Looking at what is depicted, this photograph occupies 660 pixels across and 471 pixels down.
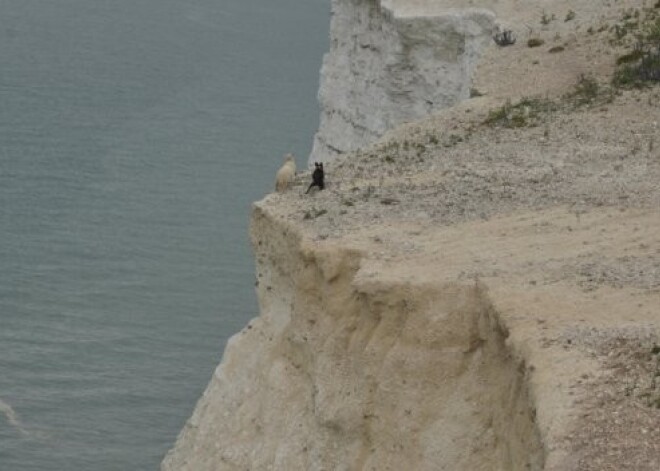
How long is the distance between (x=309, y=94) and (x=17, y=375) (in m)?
46.7

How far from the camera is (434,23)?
43281 millimetres

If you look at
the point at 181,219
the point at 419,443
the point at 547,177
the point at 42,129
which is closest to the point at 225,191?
the point at 181,219

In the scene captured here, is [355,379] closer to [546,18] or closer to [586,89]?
[586,89]

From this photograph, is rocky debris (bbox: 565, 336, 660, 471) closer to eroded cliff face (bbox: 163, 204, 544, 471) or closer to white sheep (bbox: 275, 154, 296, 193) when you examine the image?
eroded cliff face (bbox: 163, 204, 544, 471)

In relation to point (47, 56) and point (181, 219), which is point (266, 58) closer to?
point (47, 56)

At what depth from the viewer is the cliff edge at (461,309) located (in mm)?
18766

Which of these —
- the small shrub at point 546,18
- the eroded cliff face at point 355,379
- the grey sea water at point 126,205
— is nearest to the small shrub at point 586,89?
the small shrub at point 546,18

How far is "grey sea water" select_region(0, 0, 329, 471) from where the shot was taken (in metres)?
51.9

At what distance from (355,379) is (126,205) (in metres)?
48.1

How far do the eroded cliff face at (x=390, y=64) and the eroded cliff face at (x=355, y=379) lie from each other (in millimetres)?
16618

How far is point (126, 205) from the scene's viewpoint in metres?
70.5

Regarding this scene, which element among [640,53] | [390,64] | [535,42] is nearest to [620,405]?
[640,53]

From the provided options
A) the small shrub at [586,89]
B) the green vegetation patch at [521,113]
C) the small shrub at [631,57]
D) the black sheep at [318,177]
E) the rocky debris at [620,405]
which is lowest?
the rocky debris at [620,405]

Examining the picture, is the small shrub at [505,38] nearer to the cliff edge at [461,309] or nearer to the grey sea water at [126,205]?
the cliff edge at [461,309]
